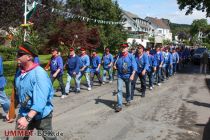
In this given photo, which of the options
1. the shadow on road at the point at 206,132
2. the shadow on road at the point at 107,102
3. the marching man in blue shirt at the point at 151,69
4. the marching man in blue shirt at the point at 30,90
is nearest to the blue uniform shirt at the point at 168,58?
the marching man in blue shirt at the point at 151,69

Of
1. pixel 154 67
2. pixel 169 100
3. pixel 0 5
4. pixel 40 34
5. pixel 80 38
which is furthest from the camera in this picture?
pixel 40 34

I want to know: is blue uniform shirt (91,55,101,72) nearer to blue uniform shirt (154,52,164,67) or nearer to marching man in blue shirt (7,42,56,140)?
blue uniform shirt (154,52,164,67)

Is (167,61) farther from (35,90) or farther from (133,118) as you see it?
(35,90)

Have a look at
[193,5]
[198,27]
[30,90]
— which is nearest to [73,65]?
[30,90]

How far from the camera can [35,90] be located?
4.73 meters

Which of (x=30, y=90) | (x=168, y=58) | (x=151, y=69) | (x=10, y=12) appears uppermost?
(x=10, y=12)

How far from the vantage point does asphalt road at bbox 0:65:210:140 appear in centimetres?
855

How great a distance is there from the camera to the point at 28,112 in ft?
16.0

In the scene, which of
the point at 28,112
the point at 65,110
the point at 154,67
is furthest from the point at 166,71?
the point at 28,112

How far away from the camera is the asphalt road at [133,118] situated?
8.55m

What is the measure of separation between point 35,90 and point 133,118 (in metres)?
5.89

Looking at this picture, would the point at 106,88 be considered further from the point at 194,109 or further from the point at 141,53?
the point at 194,109

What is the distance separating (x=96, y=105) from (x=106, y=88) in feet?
16.2

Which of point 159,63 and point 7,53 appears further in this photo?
point 7,53
